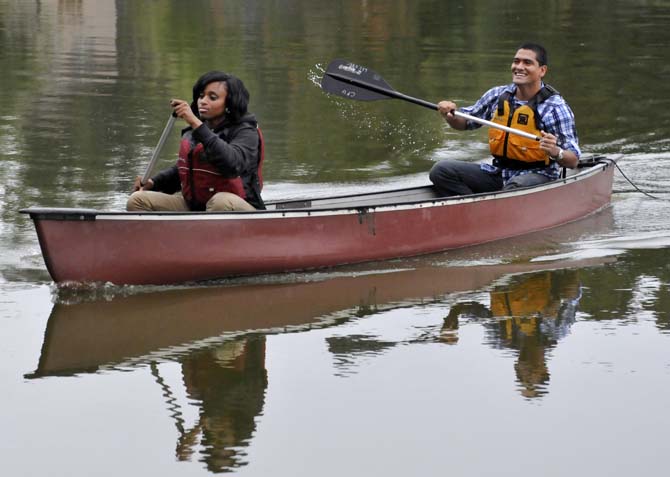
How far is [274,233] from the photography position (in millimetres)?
7262

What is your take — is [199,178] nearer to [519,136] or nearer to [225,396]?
[225,396]

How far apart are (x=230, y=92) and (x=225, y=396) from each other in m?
2.01

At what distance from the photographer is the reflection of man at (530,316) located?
5909 mm

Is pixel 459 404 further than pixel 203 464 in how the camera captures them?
Yes

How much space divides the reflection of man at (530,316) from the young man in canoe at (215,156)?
133 centimetres

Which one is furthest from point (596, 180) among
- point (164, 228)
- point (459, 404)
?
point (459, 404)

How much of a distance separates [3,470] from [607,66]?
14.2 metres

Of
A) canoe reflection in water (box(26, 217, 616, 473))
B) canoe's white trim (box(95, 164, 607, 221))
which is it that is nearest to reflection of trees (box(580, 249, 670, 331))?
canoe reflection in water (box(26, 217, 616, 473))

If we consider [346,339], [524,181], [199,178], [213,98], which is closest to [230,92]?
[213,98]

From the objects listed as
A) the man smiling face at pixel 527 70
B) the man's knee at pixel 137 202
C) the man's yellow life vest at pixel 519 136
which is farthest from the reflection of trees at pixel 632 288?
the man's knee at pixel 137 202

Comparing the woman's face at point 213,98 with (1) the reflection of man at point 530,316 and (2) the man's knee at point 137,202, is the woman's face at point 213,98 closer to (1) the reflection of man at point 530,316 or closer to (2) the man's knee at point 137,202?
(2) the man's knee at point 137,202

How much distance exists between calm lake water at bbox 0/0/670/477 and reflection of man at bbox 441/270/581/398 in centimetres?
2

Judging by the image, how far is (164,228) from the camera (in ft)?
22.7

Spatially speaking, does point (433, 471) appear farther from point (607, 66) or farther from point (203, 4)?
point (203, 4)
